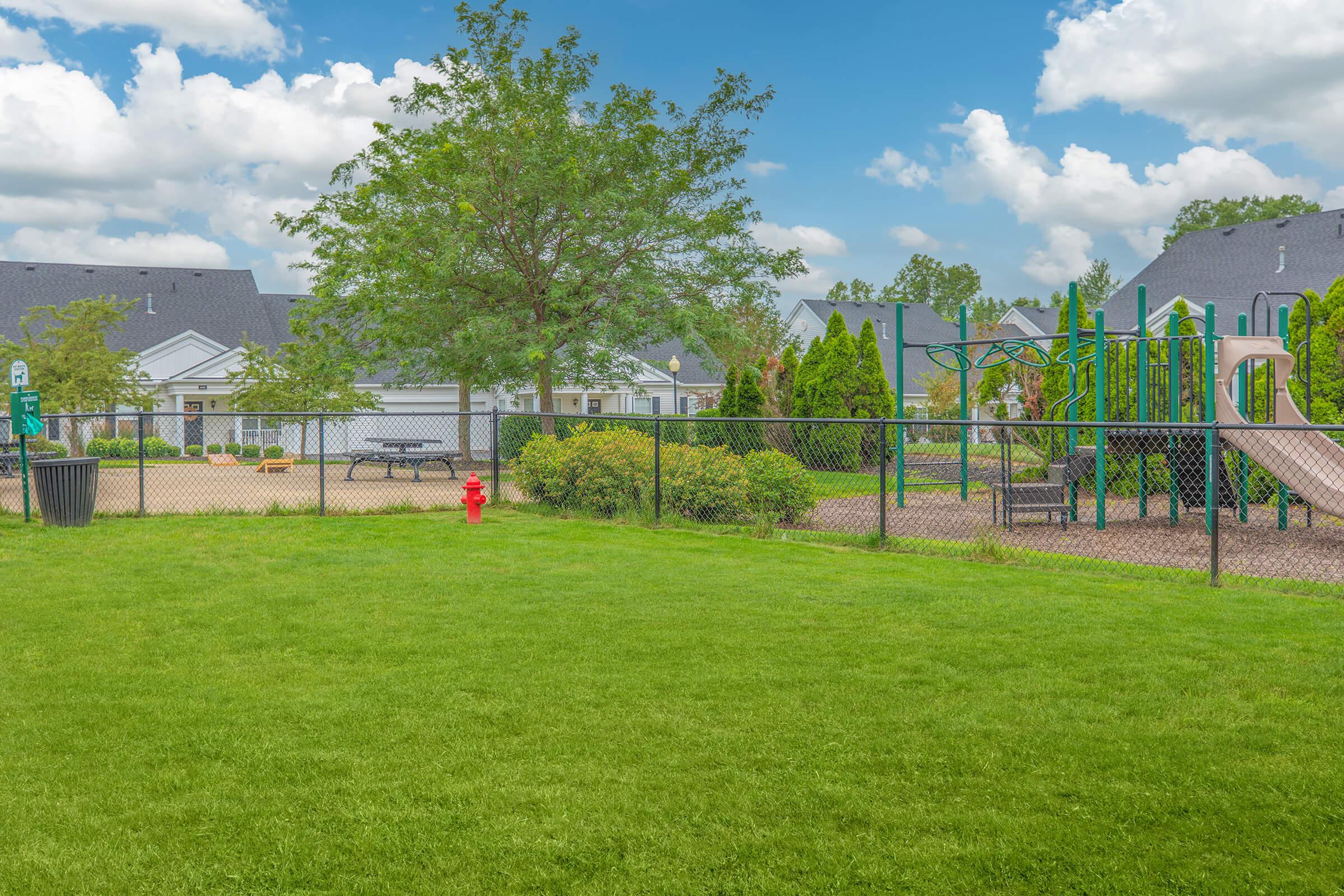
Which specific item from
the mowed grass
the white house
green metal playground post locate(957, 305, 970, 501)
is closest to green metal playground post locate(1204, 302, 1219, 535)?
green metal playground post locate(957, 305, 970, 501)

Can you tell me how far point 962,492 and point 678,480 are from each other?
4946 millimetres

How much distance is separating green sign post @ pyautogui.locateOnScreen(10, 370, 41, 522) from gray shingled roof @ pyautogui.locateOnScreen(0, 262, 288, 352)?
87.2ft

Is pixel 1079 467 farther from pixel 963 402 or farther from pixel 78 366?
pixel 78 366

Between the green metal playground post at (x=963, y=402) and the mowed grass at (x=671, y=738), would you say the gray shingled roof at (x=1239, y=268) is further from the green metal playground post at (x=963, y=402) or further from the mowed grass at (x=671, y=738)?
the mowed grass at (x=671, y=738)

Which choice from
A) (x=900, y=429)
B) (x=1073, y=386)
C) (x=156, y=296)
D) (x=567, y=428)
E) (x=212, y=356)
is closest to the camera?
(x=900, y=429)

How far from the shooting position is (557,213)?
20.0m

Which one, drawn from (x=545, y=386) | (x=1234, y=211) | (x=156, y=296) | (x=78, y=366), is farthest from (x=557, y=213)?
(x=1234, y=211)

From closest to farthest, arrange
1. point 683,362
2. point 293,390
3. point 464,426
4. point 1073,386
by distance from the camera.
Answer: point 1073,386 → point 464,426 → point 293,390 → point 683,362

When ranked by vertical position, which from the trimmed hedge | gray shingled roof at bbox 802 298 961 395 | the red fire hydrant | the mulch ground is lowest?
the mulch ground

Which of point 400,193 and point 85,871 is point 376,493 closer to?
point 400,193

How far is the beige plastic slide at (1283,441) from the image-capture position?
10.1m

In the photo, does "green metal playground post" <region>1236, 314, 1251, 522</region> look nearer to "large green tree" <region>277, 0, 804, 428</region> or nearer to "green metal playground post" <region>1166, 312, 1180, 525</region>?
"green metal playground post" <region>1166, 312, 1180, 525</region>

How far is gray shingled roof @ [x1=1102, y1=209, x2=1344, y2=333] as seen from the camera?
30.2 meters

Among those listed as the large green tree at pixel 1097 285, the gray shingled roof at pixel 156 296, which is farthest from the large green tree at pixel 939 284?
the gray shingled roof at pixel 156 296
